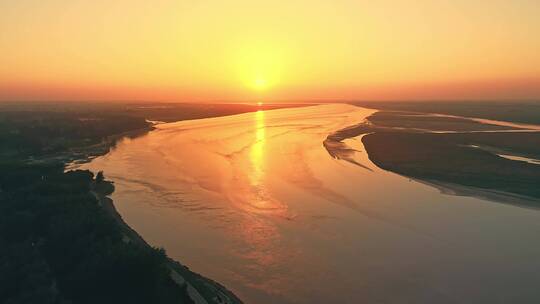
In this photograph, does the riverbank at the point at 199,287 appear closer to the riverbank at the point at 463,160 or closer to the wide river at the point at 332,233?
the wide river at the point at 332,233

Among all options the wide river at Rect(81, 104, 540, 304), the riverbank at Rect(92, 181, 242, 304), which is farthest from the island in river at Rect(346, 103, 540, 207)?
the riverbank at Rect(92, 181, 242, 304)

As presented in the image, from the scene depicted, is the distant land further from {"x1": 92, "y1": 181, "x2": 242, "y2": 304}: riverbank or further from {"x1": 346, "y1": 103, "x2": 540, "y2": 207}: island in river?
{"x1": 346, "y1": 103, "x2": 540, "y2": 207}: island in river

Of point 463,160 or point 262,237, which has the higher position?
point 463,160

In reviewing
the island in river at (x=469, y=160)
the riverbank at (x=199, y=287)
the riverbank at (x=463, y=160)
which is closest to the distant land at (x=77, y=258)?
the riverbank at (x=199, y=287)

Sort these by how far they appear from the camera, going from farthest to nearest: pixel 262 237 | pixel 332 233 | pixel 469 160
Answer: pixel 469 160
pixel 332 233
pixel 262 237

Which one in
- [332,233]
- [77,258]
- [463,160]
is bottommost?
[332,233]

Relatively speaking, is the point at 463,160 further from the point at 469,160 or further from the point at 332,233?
the point at 332,233

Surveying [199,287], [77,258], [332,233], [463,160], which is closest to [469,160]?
[463,160]

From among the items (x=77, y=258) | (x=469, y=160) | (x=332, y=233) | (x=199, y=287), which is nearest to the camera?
(x=199, y=287)
